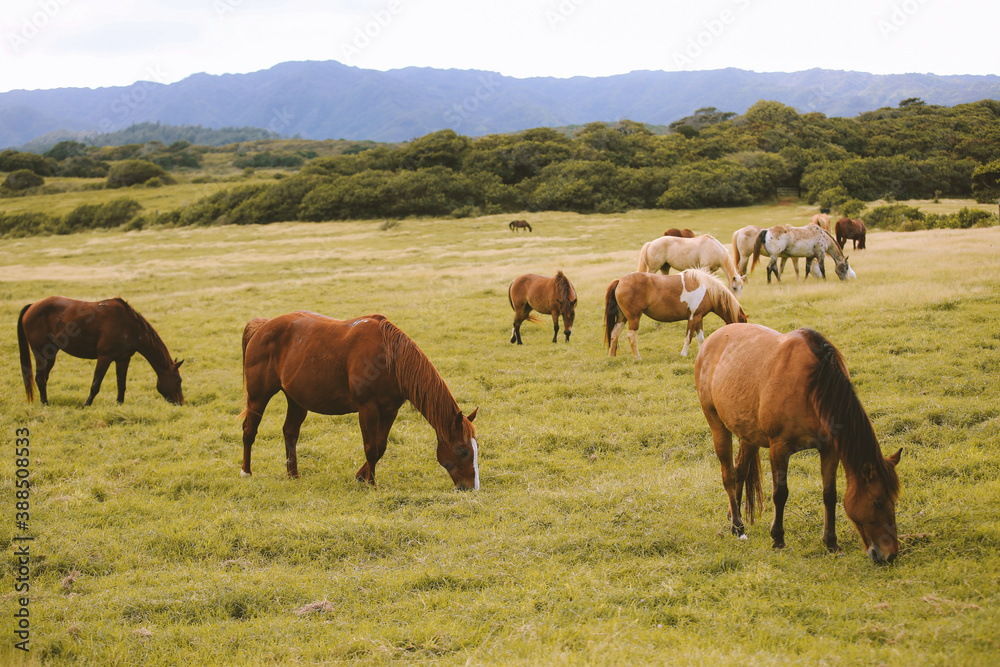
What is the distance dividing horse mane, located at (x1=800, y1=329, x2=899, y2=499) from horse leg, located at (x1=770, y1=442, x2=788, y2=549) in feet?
1.34

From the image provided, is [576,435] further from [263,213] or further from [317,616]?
[263,213]

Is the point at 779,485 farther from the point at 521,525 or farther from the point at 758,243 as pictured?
the point at 758,243

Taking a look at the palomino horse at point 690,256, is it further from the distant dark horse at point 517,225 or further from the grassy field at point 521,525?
the distant dark horse at point 517,225

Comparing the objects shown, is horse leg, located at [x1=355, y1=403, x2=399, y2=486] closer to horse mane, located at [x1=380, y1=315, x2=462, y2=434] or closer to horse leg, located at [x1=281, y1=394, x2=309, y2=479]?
horse mane, located at [x1=380, y1=315, x2=462, y2=434]

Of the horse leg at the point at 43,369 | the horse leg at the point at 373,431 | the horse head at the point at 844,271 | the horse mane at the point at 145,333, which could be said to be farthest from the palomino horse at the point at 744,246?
the horse leg at the point at 43,369

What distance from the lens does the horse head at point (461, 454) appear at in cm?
662

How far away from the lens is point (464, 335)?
14.3 metres

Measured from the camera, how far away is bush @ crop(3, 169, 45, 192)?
6781 cm

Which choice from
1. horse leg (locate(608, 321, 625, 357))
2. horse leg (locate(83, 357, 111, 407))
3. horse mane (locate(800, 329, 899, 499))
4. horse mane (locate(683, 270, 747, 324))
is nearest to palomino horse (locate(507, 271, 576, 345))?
horse leg (locate(608, 321, 625, 357))

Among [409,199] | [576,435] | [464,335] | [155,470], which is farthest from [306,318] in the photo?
[409,199]

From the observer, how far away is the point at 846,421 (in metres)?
4.38

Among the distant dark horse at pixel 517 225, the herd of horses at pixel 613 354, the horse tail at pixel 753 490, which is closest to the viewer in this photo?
the herd of horses at pixel 613 354

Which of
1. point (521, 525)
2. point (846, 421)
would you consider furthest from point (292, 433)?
point (846, 421)

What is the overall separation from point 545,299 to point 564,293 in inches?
18.0
